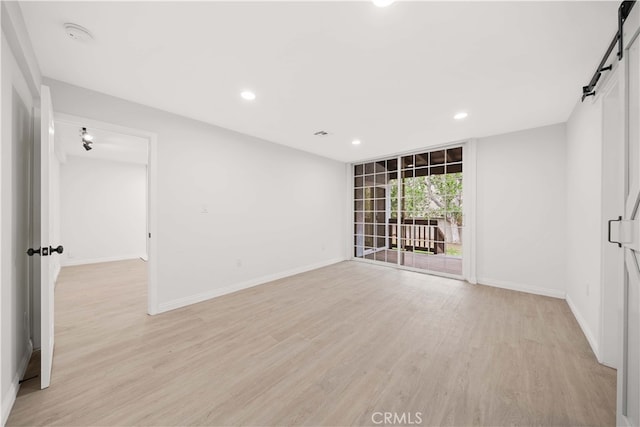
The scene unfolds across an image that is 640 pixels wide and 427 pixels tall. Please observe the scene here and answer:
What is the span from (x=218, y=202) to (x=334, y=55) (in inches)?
99.9

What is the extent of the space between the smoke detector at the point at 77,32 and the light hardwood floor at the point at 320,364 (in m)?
2.44

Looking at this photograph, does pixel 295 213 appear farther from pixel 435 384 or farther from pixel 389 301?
pixel 435 384

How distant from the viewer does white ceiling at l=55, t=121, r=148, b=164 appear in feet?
13.0

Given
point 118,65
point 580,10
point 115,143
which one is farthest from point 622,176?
point 115,143

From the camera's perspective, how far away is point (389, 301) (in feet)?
10.8

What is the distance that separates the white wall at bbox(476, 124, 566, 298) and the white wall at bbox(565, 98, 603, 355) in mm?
201

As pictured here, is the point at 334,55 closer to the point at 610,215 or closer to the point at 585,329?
the point at 610,215

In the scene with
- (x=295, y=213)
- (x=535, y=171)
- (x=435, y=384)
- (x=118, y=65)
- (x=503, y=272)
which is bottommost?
(x=435, y=384)

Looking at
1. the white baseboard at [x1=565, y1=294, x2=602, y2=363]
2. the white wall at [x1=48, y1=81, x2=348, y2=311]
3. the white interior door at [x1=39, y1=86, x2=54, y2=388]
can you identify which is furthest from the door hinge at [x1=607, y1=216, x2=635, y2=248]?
the white wall at [x1=48, y1=81, x2=348, y2=311]

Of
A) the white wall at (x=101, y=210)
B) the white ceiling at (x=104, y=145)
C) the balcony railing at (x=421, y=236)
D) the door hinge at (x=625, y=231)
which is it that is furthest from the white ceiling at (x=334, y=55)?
the white wall at (x=101, y=210)

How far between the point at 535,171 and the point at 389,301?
288 centimetres

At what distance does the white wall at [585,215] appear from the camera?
2160 mm

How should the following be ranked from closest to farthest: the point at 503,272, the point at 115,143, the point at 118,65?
1. the point at 118,65
2. the point at 503,272
3. the point at 115,143

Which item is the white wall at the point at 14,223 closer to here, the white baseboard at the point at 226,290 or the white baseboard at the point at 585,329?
the white baseboard at the point at 226,290
